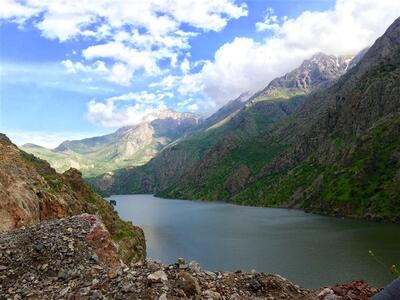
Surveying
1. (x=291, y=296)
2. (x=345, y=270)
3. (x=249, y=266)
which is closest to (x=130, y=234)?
(x=249, y=266)

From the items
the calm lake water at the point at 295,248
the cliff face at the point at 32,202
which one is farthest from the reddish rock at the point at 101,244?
the calm lake water at the point at 295,248

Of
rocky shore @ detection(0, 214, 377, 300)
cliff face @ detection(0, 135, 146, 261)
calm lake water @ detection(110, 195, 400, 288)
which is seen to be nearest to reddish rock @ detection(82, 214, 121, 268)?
rocky shore @ detection(0, 214, 377, 300)

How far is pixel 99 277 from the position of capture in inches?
807

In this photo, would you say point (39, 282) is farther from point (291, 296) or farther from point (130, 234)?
point (130, 234)

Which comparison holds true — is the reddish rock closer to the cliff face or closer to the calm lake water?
the cliff face

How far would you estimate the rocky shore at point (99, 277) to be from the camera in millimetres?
18672

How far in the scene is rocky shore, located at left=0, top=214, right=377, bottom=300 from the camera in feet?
61.3

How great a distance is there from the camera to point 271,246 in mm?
142000

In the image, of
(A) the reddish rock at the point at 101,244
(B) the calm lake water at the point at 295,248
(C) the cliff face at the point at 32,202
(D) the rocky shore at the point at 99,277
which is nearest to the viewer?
(D) the rocky shore at the point at 99,277

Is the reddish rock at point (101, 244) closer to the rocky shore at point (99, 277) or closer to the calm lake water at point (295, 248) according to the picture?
the rocky shore at point (99, 277)

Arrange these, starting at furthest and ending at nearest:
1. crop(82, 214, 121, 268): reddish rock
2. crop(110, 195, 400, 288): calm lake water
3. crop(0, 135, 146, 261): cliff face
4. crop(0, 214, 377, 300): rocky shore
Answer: crop(110, 195, 400, 288): calm lake water < crop(0, 135, 146, 261): cliff face < crop(82, 214, 121, 268): reddish rock < crop(0, 214, 377, 300): rocky shore

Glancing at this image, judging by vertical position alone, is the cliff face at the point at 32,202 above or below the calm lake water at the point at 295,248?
above

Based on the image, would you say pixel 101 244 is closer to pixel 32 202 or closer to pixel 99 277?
pixel 99 277

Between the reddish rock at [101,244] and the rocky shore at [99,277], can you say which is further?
the reddish rock at [101,244]
